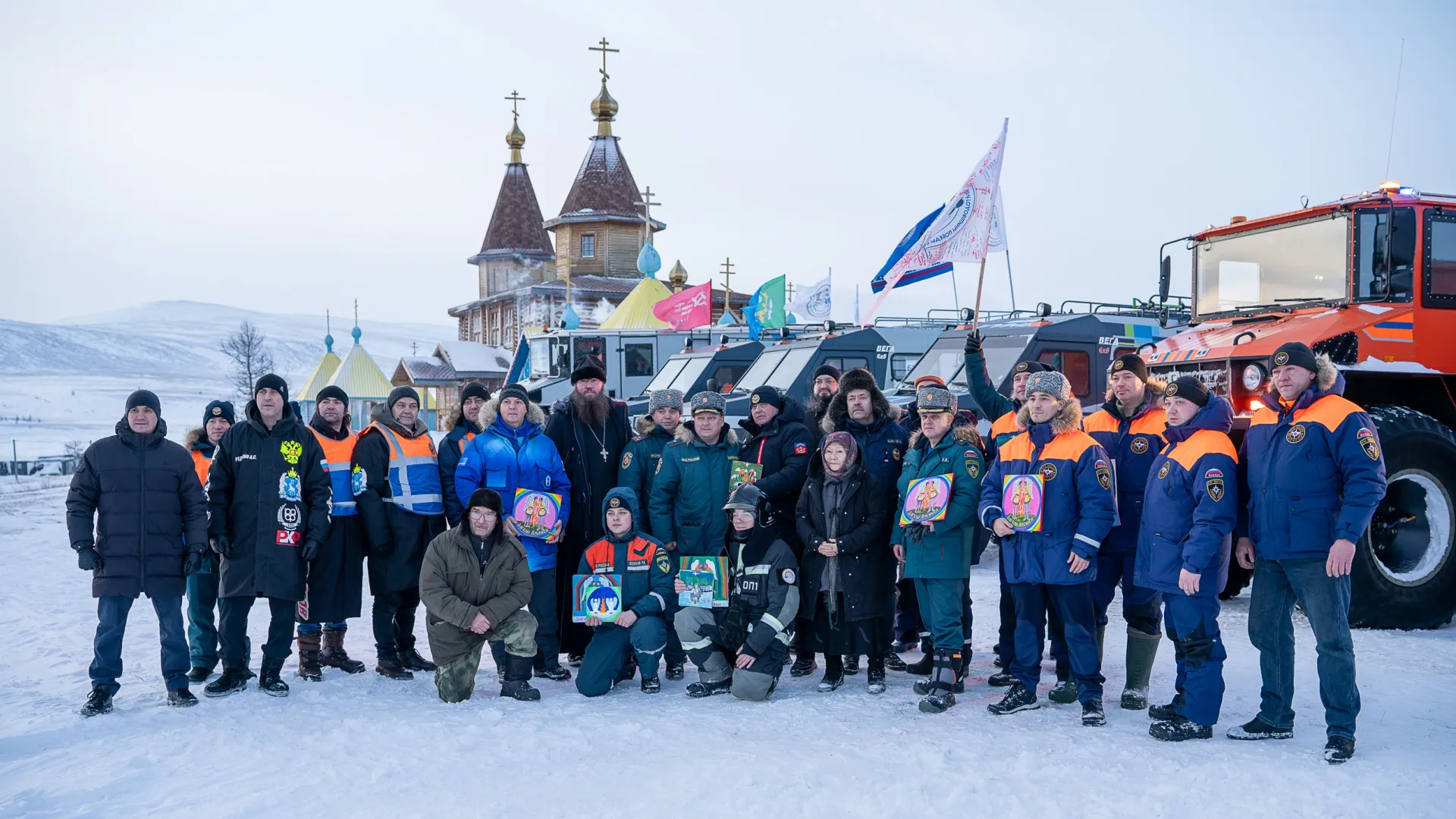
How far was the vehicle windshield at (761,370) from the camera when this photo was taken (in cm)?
1502

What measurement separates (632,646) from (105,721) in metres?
2.83

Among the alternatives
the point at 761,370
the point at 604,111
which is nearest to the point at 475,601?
the point at 761,370

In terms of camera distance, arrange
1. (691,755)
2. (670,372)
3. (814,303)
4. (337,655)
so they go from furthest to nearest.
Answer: (814,303)
(670,372)
(337,655)
(691,755)

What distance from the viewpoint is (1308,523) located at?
464 centimetres

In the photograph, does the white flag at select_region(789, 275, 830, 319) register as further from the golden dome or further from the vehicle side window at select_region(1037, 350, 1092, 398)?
the golden dome

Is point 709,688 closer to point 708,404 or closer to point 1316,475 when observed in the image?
point 708,404

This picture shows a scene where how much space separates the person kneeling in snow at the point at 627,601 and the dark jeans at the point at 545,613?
9.9 inches

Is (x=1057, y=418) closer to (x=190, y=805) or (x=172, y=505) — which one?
(x=190, y=805)

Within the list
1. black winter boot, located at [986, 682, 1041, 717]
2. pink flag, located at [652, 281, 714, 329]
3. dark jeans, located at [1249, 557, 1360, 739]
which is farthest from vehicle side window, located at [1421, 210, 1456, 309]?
pink flag, located at [652, 281, 714, 329]

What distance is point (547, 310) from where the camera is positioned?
1656 inches

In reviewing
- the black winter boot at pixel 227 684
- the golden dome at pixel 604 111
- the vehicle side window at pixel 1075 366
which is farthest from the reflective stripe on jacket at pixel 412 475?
the golden dome at pixel 604 111

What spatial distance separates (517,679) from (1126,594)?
344 cm

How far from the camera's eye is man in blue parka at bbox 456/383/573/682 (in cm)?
646

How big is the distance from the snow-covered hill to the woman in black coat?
1403 inches
